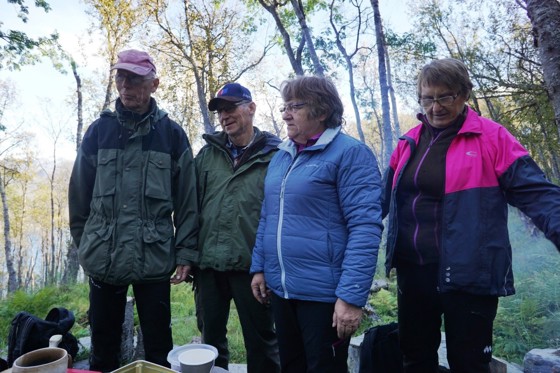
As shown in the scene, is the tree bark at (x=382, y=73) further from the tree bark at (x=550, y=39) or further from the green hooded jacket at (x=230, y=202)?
the green hooded jacket at (x=230, y=202)

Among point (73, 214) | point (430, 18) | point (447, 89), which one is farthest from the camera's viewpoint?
point (430, 18)

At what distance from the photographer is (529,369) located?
3.12 m

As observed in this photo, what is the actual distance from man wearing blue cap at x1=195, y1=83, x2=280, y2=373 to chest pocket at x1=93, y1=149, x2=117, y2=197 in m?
0.57

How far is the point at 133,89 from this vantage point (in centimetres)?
229

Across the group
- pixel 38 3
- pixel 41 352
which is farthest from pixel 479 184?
pixel 38 3

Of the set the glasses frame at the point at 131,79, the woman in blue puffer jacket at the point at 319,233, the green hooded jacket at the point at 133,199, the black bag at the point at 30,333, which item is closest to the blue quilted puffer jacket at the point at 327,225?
the woman in blue puffer jacket at the point at 319,233

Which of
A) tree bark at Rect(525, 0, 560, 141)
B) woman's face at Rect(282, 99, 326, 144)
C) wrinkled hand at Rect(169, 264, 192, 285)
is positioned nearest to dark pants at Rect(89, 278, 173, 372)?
wrinkled hand at Rect(169, 264, 192, 285)

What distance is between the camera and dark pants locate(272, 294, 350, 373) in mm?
1686

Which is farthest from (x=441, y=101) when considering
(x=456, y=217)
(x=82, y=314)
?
(x=82, y=314)

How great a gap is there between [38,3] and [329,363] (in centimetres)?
1008

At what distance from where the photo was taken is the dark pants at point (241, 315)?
7.65ft

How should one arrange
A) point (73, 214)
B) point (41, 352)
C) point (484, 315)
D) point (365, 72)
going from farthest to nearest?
point (365, 72) → point (73, 214) → point (484, 315) → point (41, 352)

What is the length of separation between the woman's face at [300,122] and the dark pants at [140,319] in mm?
1238

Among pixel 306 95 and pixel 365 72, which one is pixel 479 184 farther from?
pixel 365 72
